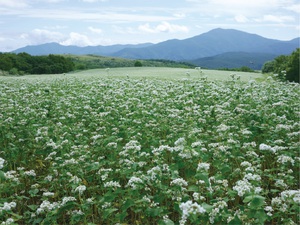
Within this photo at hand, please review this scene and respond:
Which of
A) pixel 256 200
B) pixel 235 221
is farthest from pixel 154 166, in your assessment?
pixel 256 200

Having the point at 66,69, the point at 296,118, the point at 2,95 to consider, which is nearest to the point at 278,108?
the point at 296,118

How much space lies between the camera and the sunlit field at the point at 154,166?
5.45 meters

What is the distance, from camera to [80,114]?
509 inches

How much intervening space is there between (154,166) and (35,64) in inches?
3865

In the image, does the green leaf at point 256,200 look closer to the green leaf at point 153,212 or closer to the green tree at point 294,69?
the green leaf at point 153,212

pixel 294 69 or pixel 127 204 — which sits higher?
pixel 294 69

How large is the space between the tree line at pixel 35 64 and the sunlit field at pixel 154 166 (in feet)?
258

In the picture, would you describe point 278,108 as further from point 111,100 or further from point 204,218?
point 204,218

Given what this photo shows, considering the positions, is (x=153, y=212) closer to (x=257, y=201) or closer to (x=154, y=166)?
(x=257, y=201)

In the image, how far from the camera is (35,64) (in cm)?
9769

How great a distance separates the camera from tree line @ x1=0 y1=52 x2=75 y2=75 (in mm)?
90375

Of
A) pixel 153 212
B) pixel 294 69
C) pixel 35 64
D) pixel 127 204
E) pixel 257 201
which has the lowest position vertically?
pixel 153 212

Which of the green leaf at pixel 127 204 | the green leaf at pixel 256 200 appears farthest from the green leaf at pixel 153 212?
the green leaf at pixel 256 200

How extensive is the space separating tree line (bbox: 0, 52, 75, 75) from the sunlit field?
258ft
